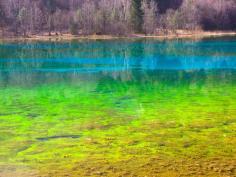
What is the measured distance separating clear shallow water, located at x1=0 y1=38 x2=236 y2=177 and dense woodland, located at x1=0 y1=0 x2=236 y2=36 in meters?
55.3

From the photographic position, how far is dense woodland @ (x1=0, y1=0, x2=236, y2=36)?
80.0 metres

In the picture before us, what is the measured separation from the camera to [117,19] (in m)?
80.7

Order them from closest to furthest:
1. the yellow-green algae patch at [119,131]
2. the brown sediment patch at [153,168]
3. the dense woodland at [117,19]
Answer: the brown sediment patch at [153,168], the yellow-green algae patch at [119,131], the dense woodland at [117,19]

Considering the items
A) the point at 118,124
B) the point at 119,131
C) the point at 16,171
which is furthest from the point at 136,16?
the point at 16,171

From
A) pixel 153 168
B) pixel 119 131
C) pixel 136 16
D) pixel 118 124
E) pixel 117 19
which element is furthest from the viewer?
pixel 117 19

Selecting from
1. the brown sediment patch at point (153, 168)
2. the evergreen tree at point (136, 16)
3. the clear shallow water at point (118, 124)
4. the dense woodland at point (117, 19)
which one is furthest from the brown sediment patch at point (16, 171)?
the evergreen tree at point (136, 16)

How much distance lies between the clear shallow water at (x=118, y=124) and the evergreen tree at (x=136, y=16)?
5487 centimetres

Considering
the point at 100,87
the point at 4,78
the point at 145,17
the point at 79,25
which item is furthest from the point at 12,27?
the point at 100,87

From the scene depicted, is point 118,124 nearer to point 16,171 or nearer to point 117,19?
point 16,171

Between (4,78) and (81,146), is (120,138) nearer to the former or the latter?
(81,146)

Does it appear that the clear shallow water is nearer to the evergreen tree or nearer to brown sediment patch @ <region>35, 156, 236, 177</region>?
brown sediment patch @ <region>35, 156, 236, 177</region>

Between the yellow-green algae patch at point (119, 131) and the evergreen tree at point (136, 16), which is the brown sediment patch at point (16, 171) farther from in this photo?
the evergreen tree at point (136, 16)

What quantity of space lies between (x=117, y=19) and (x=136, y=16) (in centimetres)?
349

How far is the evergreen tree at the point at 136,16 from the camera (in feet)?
261
